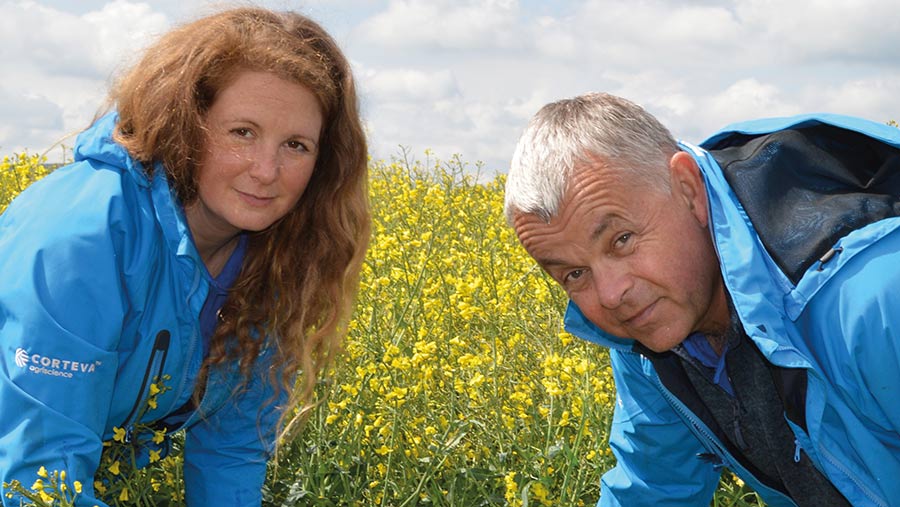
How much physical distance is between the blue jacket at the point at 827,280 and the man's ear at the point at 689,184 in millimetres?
25

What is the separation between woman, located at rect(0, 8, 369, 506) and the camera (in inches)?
85.7

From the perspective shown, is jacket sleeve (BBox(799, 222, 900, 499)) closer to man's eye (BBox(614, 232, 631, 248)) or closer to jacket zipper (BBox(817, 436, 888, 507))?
jacket zipper (BBox(817, 436, 888, 507))

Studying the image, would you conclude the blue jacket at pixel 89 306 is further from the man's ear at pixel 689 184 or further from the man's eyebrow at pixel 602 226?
the man's ear at pixel 689 184

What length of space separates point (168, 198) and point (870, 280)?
1.45m

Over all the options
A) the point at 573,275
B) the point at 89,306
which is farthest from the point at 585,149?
the point at 89,306

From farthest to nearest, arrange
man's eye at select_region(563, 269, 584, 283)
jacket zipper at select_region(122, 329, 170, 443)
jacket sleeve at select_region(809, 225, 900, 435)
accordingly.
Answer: jacket zipper at select_region(122, 329, 170, 443) < man's eye at select_region(563, 269, 584, 283) < jacket sleeve at select_region(809, 225, 900, 435)

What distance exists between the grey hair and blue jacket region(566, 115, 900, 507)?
0.29ft

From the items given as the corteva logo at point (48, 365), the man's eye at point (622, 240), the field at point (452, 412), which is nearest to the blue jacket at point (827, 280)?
the man's eye at point (622, 240)

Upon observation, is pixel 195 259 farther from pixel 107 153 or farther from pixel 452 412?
pixel 452 412

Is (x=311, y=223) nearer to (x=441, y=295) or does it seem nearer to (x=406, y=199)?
(x=441, y=295)

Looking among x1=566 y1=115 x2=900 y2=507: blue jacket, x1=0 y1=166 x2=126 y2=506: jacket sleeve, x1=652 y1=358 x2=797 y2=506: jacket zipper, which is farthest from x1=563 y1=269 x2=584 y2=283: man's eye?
x1=0 y1=166 x2=126 y2=506: jacket sleeve

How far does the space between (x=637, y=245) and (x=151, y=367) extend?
1.19 metres

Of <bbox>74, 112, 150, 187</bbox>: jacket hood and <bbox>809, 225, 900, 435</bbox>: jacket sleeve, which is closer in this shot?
<bbox>809, 225, 900, 435</bbox>: jacket sleeve

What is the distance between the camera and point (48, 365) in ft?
7.11
